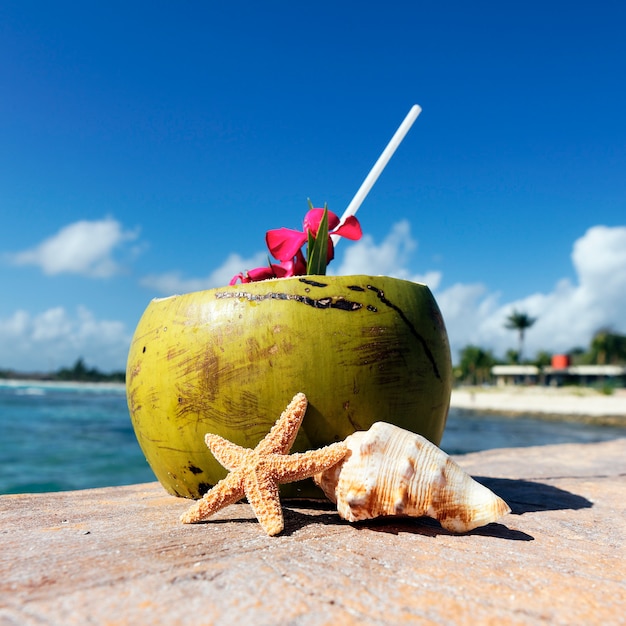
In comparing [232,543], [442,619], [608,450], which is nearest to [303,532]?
[232,543]

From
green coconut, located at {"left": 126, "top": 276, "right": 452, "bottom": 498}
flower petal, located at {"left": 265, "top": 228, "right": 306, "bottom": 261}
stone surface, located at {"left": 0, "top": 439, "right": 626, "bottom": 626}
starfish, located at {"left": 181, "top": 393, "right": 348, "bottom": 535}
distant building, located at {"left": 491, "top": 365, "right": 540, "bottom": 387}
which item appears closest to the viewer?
stone surface, located at {"left": 0, "top": 439, "right": 626, "bottom": 626}

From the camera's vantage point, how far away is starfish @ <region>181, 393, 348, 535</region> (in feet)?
6.14

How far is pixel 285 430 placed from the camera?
6.37 ft

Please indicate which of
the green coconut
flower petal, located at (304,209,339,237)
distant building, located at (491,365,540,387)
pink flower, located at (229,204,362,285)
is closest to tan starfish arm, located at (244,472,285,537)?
the green coconut

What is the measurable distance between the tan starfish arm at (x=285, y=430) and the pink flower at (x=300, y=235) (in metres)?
0.76

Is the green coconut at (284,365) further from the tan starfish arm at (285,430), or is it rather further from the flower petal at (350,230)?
the flower petal at (350,230)

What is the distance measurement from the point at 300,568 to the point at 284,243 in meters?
1.43

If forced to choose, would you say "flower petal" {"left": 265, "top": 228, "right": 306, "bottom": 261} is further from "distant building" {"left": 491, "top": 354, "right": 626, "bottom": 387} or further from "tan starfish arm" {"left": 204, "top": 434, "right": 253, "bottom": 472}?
"distant building" {"left": 491, "top": 354, "right": 626, "bottom": 387}

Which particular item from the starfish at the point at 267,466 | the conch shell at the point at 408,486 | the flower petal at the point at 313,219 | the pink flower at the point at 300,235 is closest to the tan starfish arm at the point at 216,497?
the starfish at the point at 267,466

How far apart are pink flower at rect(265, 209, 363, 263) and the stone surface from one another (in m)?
1.05

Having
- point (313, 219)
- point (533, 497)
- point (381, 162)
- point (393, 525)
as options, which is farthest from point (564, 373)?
point (393, 525)

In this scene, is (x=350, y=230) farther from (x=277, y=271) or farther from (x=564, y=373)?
(x=564, y=373)

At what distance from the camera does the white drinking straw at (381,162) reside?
2682mm

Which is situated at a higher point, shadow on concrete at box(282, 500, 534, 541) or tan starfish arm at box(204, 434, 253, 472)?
tan starfish arm at box(204, 434, 253, 472)
